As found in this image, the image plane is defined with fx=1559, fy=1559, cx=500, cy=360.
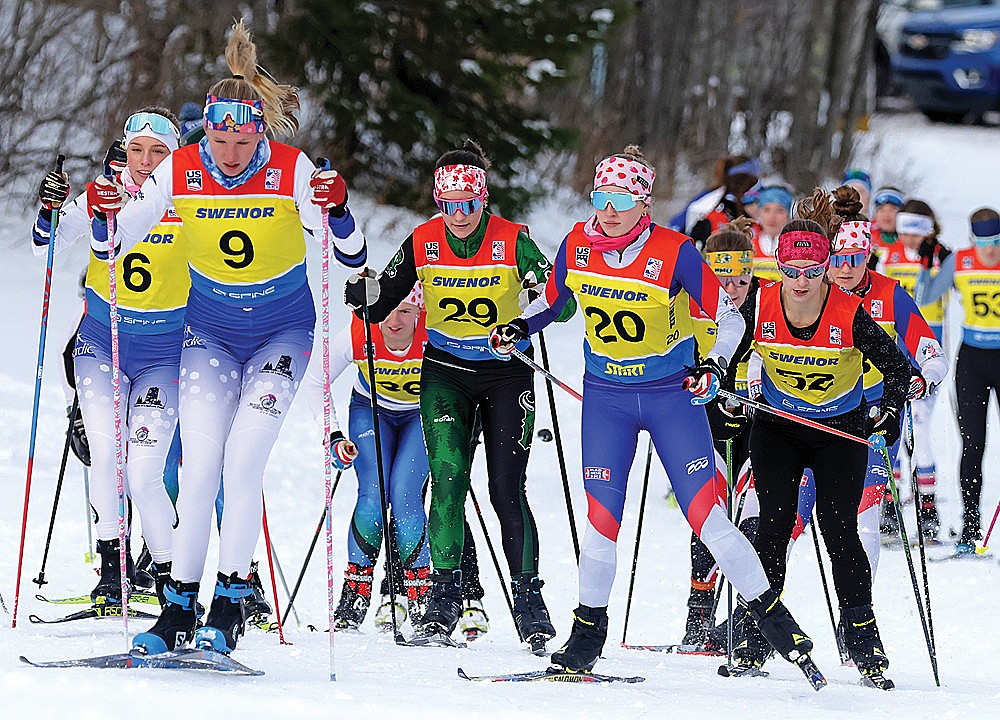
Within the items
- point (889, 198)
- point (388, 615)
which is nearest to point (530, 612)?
point (388, 615)

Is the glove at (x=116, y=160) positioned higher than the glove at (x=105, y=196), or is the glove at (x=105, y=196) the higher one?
the glove at (x=116, y=160)

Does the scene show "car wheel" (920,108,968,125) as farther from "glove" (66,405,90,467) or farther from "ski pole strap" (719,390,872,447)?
"glove" (66,405,90,467)

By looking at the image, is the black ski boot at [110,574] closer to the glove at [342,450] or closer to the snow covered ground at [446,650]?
the snow covered ground at [446,650]

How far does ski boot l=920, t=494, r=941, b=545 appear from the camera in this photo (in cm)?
979

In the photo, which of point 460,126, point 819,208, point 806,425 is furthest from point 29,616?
point 460,126

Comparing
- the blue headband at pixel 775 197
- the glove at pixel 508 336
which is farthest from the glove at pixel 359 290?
the blue headband at pixel 775 197

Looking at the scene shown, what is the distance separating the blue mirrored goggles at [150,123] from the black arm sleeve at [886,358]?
10.0ft

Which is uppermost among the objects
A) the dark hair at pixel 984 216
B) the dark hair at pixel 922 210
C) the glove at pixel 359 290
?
the dark hair at pixel 922 210

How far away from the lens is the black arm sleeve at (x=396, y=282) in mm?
6664

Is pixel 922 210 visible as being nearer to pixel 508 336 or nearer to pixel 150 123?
pixel 508 336

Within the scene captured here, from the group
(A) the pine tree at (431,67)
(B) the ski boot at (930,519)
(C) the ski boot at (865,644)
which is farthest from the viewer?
(A) the pine tree at (431,67)

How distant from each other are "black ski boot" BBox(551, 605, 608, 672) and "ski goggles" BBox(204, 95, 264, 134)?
219 cm

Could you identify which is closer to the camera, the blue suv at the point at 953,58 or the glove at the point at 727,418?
the glove at the point at 727,418

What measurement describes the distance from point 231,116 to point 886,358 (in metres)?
2.73
